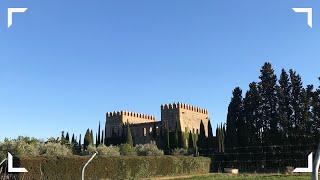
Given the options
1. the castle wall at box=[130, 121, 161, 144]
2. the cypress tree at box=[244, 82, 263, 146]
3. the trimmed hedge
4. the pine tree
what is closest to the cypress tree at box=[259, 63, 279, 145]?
the cypress tree at box=[244, 82, 263, 146]

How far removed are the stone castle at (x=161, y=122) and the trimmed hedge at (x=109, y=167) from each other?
33903 millimetres

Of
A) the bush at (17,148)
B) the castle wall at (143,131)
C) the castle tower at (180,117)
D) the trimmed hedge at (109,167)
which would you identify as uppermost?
the castle tower at (180,117)

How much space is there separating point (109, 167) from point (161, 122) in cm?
4617

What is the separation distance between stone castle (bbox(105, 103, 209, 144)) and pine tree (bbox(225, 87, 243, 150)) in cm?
2124

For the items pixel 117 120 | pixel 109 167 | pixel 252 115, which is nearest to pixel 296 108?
pixel 252 115

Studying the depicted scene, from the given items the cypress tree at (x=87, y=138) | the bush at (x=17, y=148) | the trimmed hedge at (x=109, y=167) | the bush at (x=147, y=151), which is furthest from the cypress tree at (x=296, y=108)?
the cypress tree at (x=87, y=138)

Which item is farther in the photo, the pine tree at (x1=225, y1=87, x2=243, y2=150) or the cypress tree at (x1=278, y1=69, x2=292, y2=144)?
the pine tree at (x1=225, y1=87, x2=243, y2=150)

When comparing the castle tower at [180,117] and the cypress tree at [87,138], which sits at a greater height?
the castle tower at [180,117]

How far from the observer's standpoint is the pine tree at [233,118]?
164ft

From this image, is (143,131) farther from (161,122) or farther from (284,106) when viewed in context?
(284,106)

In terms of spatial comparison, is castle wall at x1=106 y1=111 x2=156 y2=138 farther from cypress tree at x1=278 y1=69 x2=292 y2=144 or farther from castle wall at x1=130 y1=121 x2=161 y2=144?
cypress tree at x1=278 y1=69 x2=292 y2=144

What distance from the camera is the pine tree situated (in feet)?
164

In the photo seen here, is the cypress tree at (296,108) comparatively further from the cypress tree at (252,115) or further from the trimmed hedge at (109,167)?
the trimmed hedge at (109,167)

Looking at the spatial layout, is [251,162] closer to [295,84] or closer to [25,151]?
[295,84]
